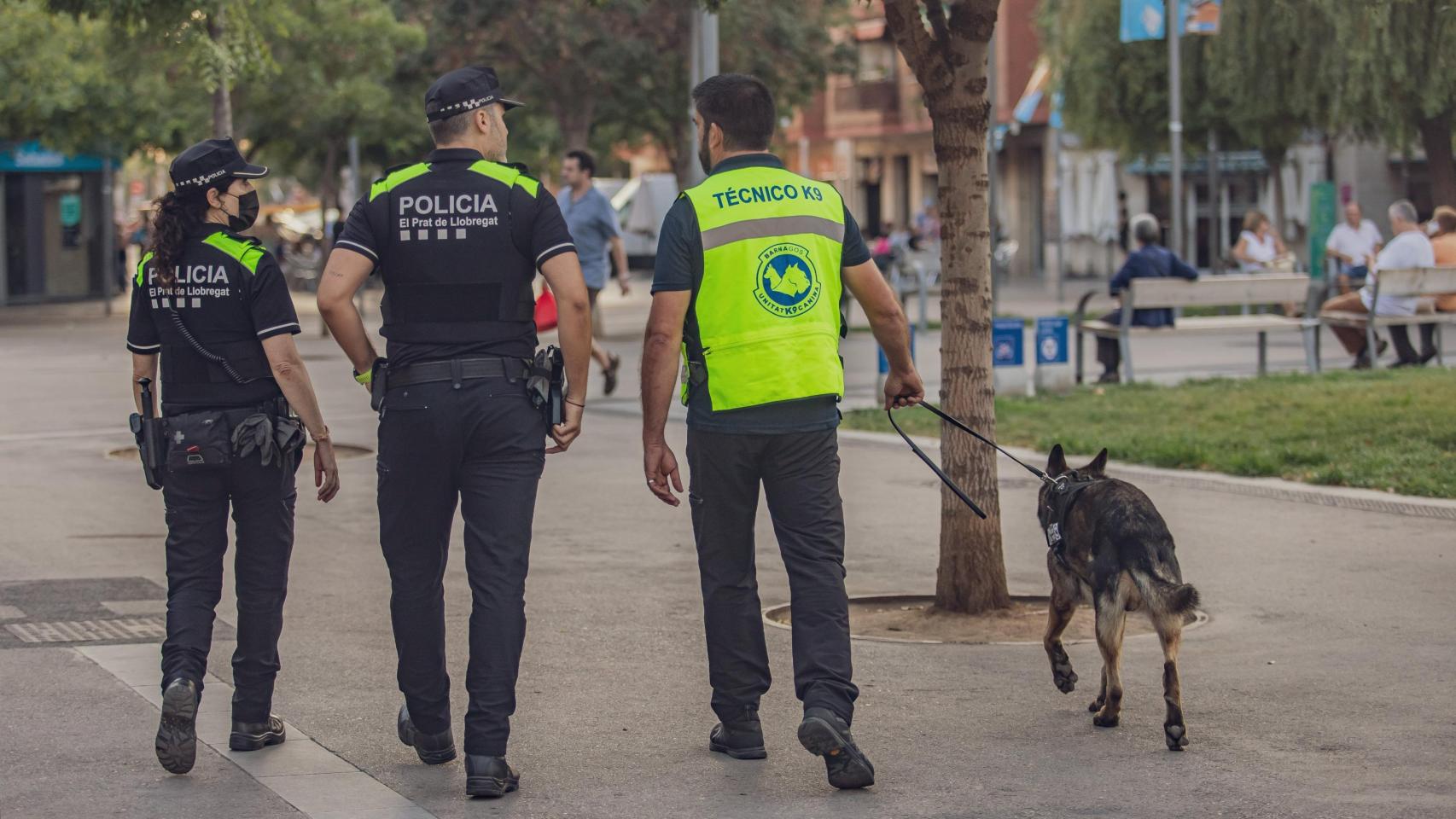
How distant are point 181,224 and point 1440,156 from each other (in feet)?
85.3

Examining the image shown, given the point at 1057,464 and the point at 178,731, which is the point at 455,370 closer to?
the point at 178,731

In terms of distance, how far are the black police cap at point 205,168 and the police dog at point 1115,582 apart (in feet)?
8.45

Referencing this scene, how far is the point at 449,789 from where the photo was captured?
5.42m

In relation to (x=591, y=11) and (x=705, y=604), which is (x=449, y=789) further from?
(x=591, y=11)

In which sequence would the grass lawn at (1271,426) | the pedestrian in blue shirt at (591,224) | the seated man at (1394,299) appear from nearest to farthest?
the grass lawn at (1271,426), the pedestrian in blue shirt at (591,224), the seated man at (1394,299)

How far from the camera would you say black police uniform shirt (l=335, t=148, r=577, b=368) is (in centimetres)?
539

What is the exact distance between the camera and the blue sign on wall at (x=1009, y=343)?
1552cm

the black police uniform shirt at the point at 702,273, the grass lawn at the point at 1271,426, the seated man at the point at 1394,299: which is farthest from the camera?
the seated man at the point at 1394,299

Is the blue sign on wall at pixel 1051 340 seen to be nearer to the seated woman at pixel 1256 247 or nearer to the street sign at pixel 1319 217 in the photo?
the seated woman at pixel 1256 247

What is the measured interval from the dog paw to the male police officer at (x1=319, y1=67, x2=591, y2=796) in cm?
178

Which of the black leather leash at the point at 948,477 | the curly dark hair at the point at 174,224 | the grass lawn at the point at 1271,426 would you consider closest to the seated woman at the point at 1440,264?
the grass lawn at the point at 1271,426

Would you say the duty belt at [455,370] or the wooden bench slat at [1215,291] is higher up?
the wooden bench slat at [1215,291]

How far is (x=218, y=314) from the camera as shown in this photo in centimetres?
573

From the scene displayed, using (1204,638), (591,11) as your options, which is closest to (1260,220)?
(591,11)
